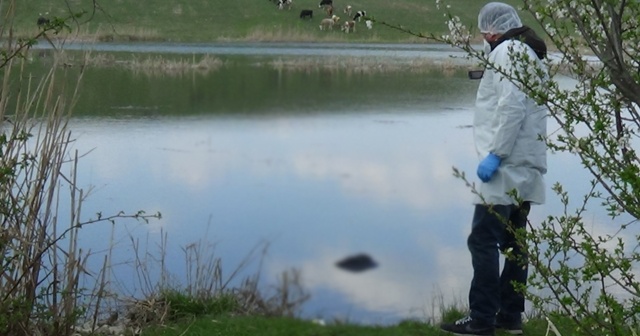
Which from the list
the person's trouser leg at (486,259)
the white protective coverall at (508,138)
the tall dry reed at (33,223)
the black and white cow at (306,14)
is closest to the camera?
the tall dry reed at (33,223)

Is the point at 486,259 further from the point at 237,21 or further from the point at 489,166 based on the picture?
the point at 237,21

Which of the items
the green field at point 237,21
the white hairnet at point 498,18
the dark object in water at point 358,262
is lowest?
the dark object in water at point 358,262

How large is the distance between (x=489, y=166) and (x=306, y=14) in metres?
17.8

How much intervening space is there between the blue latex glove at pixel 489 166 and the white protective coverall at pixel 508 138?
0.09 ft

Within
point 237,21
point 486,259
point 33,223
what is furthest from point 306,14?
point 33,223

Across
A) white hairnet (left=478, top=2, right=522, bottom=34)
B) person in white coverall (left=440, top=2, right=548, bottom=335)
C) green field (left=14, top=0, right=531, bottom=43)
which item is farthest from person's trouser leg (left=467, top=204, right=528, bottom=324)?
green field (left=14, top=0, right=531, bottom=43)

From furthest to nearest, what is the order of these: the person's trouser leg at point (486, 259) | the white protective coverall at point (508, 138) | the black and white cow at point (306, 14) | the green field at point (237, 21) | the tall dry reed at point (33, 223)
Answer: the black and white cow at point (306, 14), the green field at point (237, 21), the person's trouser leg at point (486, 259), the white protective coverall at point (508, 138), the tall dry reed at point (33, 223)

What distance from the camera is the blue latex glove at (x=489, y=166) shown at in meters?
4.34

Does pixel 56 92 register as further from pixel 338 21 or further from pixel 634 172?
pixel 338 21

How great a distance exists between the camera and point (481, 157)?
4.49 meters

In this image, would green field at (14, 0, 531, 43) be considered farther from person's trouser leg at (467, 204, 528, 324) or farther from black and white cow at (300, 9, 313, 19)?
person's trouser leg at (467, 204, 528, 324)

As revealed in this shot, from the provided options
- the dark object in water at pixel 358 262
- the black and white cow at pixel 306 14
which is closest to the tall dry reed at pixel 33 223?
the dark object in water at pixel 358 262

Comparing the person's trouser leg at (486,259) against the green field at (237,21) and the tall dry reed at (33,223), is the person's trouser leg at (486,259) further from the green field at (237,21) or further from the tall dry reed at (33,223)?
the green field at (237,21)

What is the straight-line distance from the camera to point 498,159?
436 centimetres
